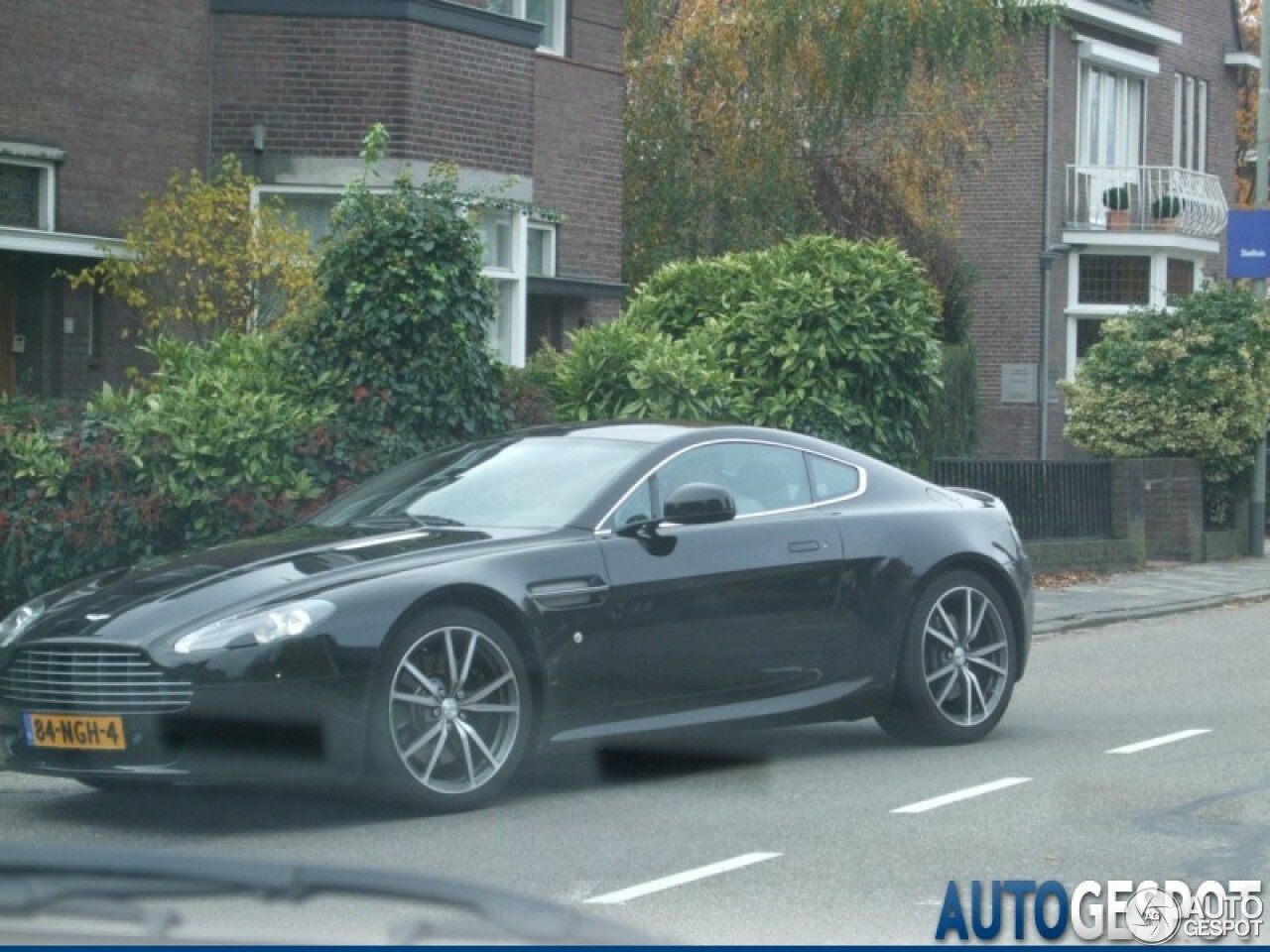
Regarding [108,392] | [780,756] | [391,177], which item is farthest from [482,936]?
[391,177]

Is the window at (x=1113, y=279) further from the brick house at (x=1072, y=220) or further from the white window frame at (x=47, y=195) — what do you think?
the white window frame at (x=47, y=195)

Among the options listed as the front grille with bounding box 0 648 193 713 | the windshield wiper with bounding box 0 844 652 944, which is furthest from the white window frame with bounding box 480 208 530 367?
the windshield wiper with bounding box 0 844 652 944

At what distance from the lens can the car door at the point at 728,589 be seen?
851cm

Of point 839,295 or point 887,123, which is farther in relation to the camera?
point 887,123

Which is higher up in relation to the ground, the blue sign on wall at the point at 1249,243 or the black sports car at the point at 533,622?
the blue sign on wall at the point at 1249,243

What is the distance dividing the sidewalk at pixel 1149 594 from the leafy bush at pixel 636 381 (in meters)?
2.94

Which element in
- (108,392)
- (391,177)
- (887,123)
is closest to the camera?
(108,392)

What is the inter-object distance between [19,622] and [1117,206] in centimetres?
2931

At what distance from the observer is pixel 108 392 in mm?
13156

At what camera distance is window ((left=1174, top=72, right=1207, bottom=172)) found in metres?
37.6

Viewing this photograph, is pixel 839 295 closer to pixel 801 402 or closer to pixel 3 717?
pixel 801 402

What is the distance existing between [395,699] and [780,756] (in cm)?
240

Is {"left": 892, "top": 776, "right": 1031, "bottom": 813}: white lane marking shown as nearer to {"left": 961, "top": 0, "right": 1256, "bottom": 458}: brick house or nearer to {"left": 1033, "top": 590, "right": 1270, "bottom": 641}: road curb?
{"left": 1033, "top": 590, "right": 1270, "bottom": 641}: road curb

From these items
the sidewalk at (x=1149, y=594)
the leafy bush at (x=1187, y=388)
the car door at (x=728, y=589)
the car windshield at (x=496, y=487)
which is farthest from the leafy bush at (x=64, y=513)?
the leafy bush at (x=1187, y=388)
